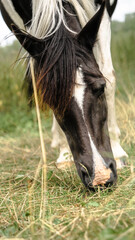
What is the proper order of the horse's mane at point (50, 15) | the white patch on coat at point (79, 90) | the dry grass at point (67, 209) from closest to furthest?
the dry grass at point (67, 209) < the white patch on coat at point (79, 90) < the horse's mane at point (50, 15)

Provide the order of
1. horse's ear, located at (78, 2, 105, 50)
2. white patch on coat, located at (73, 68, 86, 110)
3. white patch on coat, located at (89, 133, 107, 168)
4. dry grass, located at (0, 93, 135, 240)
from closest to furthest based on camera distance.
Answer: dry grass, located at (0, 93, 135, 240) → white patch on coat, located at (89, 133, 107, 168) → white patch on coat, located at (73, 68, 86, 110) → horse's ear, located at (78, 2, 105, 50)

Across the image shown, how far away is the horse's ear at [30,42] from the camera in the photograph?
6.56 ft

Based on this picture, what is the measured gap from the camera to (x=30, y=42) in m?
2.06

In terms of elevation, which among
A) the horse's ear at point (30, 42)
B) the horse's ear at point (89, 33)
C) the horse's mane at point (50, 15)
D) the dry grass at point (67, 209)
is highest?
the horse's mane at point (50, 15)

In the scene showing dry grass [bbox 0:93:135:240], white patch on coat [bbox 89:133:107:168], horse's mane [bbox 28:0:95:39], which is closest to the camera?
dry grass [bbox 0:93:135:240]

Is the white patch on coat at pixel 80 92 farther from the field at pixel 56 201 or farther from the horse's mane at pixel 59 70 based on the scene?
the field at pixel 56 201

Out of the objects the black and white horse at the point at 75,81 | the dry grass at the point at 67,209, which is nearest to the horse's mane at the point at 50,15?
the black and white horse at the point at 75,81

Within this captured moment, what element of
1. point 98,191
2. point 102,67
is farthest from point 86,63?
point 98,191

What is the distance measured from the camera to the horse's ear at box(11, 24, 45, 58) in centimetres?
200

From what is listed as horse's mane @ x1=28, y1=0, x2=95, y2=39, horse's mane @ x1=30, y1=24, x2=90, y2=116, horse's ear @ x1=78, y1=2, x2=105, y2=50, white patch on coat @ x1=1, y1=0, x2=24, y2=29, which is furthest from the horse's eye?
white patch on coat @ x1=1, y1=0, x2=24, y2=29

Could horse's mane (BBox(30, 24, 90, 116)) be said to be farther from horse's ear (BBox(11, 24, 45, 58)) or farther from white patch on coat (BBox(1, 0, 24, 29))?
white patch on coat (BBox(1, 0, 24, 29))

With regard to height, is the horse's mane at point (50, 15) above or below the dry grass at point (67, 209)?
above

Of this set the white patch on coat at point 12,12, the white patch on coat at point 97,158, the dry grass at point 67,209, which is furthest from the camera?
the white patch on coat at point 12,12

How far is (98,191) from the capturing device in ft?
5.97
